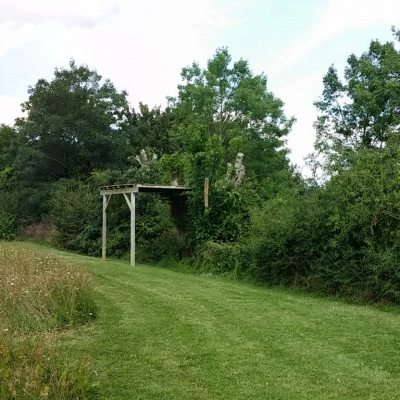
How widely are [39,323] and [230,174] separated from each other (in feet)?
33.0

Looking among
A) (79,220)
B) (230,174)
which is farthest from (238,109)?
(230,174)

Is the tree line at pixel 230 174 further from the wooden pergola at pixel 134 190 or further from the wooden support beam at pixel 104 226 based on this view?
the wooden support beam at pixel 104 226

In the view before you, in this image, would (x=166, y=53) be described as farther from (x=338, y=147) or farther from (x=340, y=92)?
(x=338, y=147)

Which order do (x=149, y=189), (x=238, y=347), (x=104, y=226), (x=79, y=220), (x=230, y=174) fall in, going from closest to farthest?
(x=238, y=347) → (x=149, y=189) → (x=230, y=174) → (x=104, y=226) → (x=79, y=220)

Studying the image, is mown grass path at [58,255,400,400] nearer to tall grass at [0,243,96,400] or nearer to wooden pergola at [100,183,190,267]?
tall grass at [0,243,96,400]

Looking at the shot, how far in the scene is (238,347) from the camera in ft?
18.6

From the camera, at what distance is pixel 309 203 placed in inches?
402

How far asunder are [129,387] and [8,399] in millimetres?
1088

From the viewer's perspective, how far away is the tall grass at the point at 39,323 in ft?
12.6

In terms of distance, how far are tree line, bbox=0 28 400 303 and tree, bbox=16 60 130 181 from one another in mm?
75

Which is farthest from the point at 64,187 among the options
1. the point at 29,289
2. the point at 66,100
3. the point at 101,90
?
the point at 29,289

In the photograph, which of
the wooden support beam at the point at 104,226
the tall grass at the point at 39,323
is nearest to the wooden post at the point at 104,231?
the wooden support beam at the point at 104,226

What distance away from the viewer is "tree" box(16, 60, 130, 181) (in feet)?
95.3

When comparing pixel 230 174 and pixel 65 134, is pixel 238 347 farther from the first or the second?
pixel 65 134
